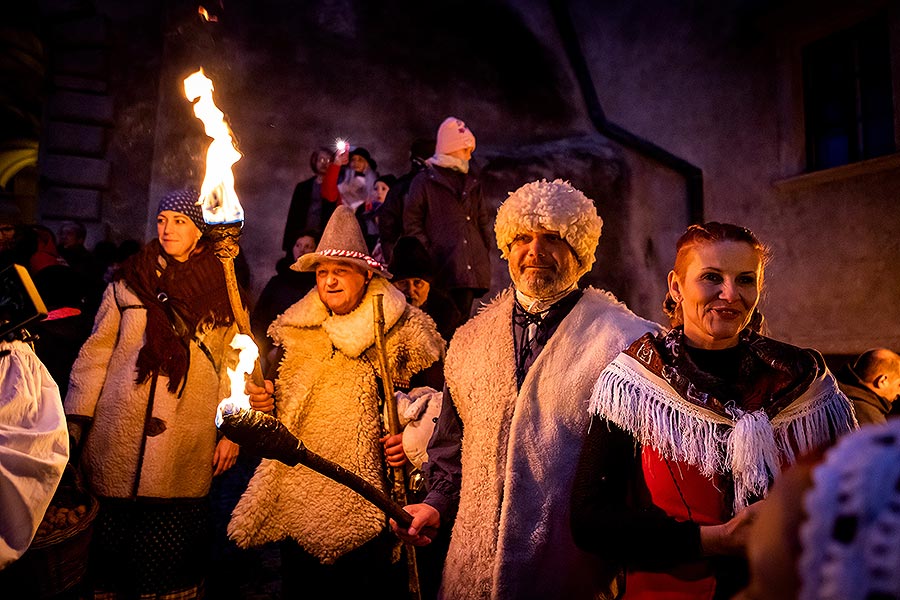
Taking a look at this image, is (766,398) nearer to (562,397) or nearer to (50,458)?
(562,397)

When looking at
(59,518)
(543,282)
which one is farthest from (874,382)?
(59,518)

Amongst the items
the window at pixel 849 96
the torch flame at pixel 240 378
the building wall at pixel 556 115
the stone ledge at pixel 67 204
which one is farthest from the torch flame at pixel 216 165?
the window at pixel 849 96

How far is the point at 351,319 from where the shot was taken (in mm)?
3688

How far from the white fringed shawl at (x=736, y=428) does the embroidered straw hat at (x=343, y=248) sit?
6.64 ft

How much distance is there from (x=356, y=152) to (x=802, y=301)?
5445 millimetres

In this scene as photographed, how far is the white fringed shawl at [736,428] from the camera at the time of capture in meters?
1.82

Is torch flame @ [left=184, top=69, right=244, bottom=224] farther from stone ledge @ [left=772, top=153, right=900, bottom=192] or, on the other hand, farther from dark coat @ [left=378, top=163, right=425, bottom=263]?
stone ledge @ [left=772, top=153, right=900, bottom=192]

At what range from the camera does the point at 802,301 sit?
777 centimetres

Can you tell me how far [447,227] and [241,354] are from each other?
4.05 metres

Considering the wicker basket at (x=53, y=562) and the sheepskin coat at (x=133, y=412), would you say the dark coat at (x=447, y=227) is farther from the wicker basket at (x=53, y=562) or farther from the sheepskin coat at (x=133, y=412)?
the wicker basket at (x=53, y=562)

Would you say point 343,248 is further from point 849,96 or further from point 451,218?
point 849,96

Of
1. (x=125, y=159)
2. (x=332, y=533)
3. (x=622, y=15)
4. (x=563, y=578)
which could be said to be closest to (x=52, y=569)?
(x=332, y=533)

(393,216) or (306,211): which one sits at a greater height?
(306,211)

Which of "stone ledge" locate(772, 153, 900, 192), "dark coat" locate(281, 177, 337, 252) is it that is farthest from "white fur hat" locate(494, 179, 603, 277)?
"stone ledge" locate(772, 153, 900, 192)
